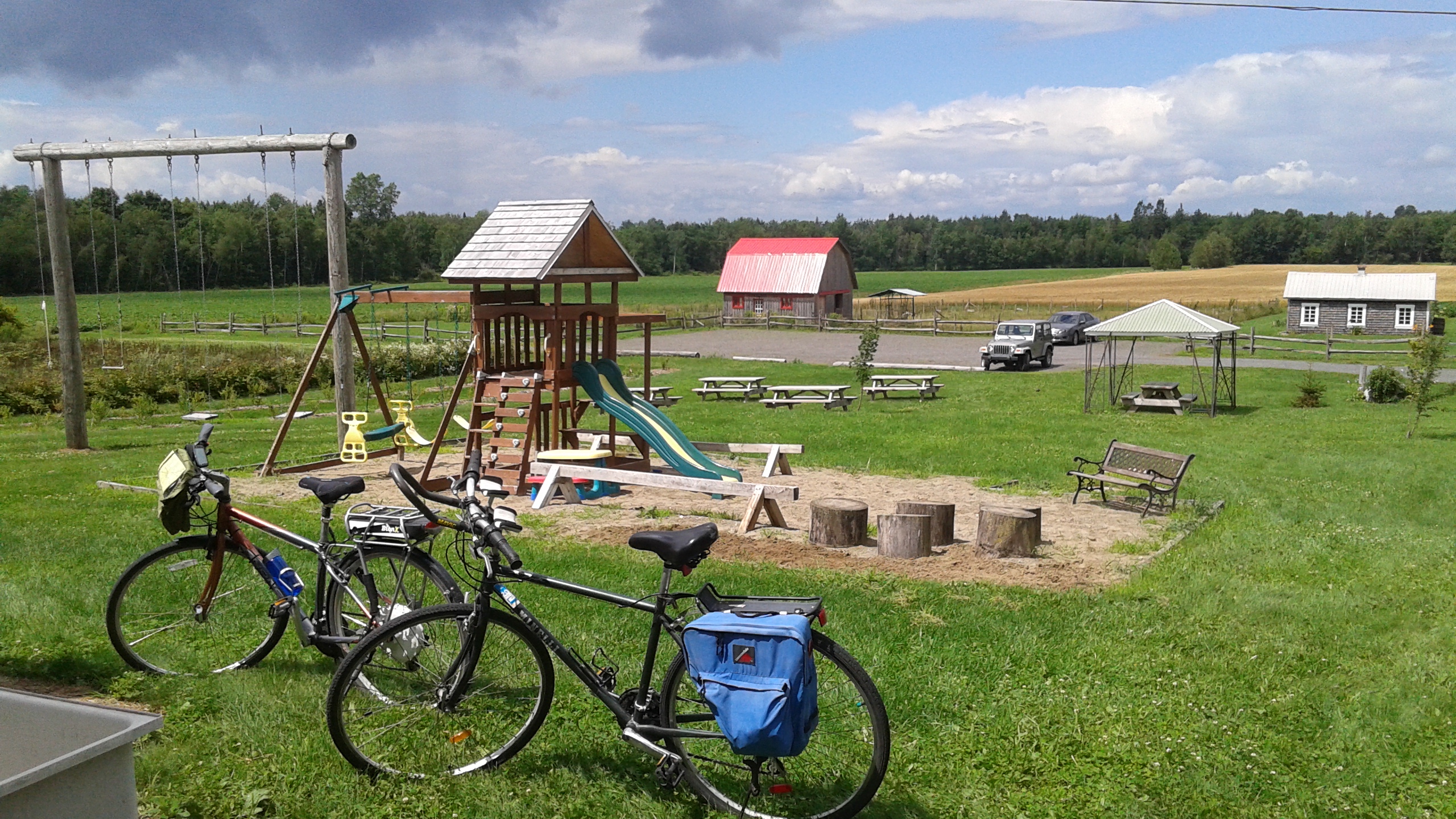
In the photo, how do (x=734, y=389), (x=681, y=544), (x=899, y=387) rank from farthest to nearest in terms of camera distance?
(x=899, y=387) < (x=734, y=389) < (x=681, y=544)

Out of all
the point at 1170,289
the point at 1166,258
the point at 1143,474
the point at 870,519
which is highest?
the point at 1166,258

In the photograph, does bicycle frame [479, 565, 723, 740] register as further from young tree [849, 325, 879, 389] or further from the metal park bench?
young tree [849, 325, 879, 389]

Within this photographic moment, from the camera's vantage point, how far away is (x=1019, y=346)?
33.0 meters

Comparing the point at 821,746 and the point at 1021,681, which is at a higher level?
the point at 821,746

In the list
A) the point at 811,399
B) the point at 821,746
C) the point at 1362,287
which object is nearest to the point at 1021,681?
the point at 821,746

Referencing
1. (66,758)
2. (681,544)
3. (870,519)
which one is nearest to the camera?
(66,758)

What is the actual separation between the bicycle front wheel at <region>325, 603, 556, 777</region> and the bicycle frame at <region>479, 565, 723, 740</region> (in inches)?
2.6

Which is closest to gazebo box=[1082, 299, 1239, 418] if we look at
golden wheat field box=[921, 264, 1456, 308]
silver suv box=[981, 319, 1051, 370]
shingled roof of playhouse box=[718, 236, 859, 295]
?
silver suv box=[981, 319, 1051, 370]

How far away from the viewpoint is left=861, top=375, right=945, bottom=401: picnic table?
1011 inches

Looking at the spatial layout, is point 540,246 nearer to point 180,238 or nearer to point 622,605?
point 622,605

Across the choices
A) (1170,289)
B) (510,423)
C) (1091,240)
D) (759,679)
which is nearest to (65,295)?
(510,423)

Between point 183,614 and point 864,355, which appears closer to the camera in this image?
point 183,614

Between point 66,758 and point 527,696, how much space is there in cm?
184

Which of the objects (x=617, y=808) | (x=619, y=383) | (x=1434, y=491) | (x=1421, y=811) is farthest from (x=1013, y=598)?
(x=1434, y=491)
